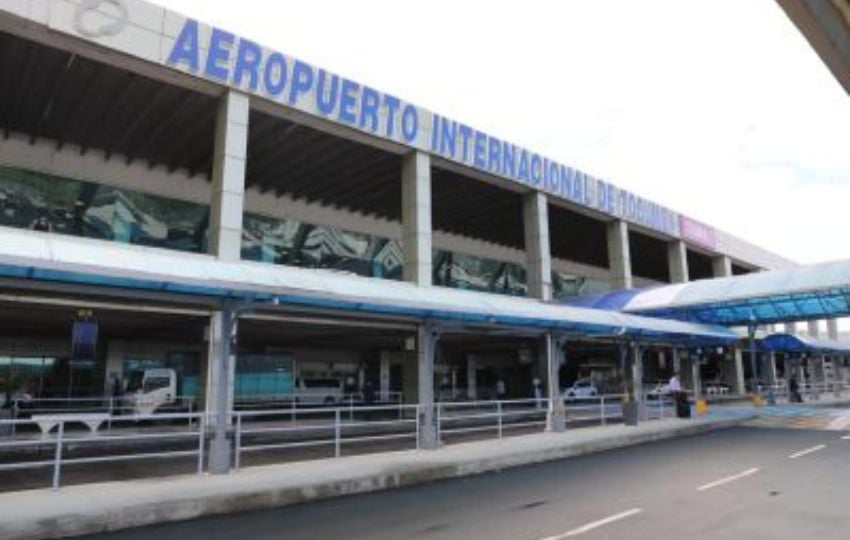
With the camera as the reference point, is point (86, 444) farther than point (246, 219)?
No

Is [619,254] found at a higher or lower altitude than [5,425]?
higher

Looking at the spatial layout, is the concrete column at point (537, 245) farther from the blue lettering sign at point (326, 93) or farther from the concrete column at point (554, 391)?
the blue lettering sign at point (326, 93)

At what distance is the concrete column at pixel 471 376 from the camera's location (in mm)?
45781

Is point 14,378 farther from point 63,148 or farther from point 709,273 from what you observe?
point 709,273

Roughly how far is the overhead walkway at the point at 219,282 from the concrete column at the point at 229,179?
4.15 meters

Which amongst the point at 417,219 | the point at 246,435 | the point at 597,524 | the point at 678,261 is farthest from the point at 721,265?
the point at 597,524

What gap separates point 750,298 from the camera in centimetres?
2961

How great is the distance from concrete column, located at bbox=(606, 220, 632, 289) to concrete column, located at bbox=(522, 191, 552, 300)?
7.07 metres

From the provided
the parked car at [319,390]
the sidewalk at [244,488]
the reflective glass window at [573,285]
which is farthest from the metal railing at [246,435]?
the reflective glass window at [573,285]

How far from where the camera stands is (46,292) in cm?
1386

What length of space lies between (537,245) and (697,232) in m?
18.2

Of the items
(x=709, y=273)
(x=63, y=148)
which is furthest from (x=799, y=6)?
(x=709, y=273)

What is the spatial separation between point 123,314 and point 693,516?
15935mm

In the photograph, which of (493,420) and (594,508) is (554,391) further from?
(594,508)
